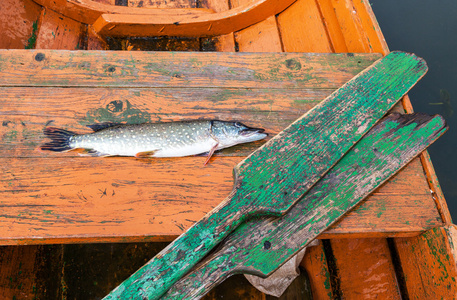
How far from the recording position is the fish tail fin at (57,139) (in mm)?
1959

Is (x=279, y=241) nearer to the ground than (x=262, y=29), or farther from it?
nearer to the ground

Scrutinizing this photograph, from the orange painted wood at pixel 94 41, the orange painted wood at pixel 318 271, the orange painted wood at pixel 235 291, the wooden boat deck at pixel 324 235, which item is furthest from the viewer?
the orange painted wood at pixel 94 41

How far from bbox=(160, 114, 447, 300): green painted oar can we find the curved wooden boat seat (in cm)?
204

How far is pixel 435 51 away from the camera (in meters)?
4.67

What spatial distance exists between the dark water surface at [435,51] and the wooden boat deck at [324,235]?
2.27m

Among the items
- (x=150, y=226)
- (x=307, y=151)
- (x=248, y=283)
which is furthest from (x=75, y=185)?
(x=248, y=283)

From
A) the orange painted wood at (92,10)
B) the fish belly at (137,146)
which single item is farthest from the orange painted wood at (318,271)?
the orange painted wood at (92,10)

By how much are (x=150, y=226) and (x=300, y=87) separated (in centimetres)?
158

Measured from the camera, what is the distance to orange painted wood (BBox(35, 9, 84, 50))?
9.80 ft

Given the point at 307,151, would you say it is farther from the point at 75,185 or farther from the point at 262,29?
the point at 262,29

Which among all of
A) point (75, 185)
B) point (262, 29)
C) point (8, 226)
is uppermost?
point (262, 29)

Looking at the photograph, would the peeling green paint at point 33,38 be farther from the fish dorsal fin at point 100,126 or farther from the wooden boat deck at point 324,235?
the fish dorsal fin at point 100,126

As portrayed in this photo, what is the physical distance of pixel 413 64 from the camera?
2.28 meters

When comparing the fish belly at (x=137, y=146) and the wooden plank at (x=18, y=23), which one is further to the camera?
the wooden plank at (x=18, y=23)
